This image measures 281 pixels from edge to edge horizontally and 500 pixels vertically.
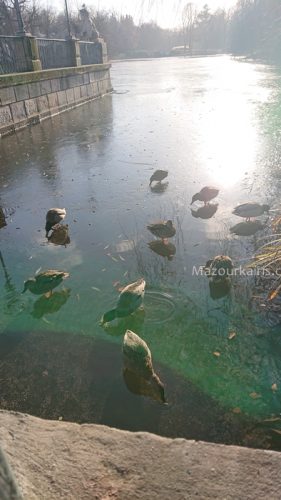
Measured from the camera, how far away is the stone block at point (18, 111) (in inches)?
482

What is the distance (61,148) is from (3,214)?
5.10 metres

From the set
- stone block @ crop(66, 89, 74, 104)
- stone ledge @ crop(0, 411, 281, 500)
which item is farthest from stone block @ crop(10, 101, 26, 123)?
stone ledge @ crop(0, 411, 281, 500)

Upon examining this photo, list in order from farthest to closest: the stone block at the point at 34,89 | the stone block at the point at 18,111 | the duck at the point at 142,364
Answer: the stone block at the point at 34,89, the stone block at the point at 18,111, the duck at the point at 142,364

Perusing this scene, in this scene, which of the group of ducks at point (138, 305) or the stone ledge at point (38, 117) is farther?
the stone ledge at point (38, 117)

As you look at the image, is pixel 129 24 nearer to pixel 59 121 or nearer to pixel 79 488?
pixel 59 121

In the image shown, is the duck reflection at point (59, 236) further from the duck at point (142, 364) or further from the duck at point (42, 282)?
the duck at point (142, 364)

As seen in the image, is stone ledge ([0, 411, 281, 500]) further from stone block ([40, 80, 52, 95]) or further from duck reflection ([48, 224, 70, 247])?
stone block ([40, 80, 52, 95])

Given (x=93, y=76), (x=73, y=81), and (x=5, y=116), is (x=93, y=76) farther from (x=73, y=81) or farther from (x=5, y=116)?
(x=5, y=116)

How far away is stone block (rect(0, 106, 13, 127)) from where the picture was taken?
11630 millimetres

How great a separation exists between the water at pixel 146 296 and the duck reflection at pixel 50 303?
0.05ft

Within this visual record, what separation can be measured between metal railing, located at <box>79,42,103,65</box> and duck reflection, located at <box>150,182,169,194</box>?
17486 mm

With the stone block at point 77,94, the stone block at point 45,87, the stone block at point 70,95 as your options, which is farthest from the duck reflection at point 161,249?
the stone block at point 77,94

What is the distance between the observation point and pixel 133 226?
5.88 metres

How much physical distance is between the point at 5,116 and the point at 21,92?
1272mm
